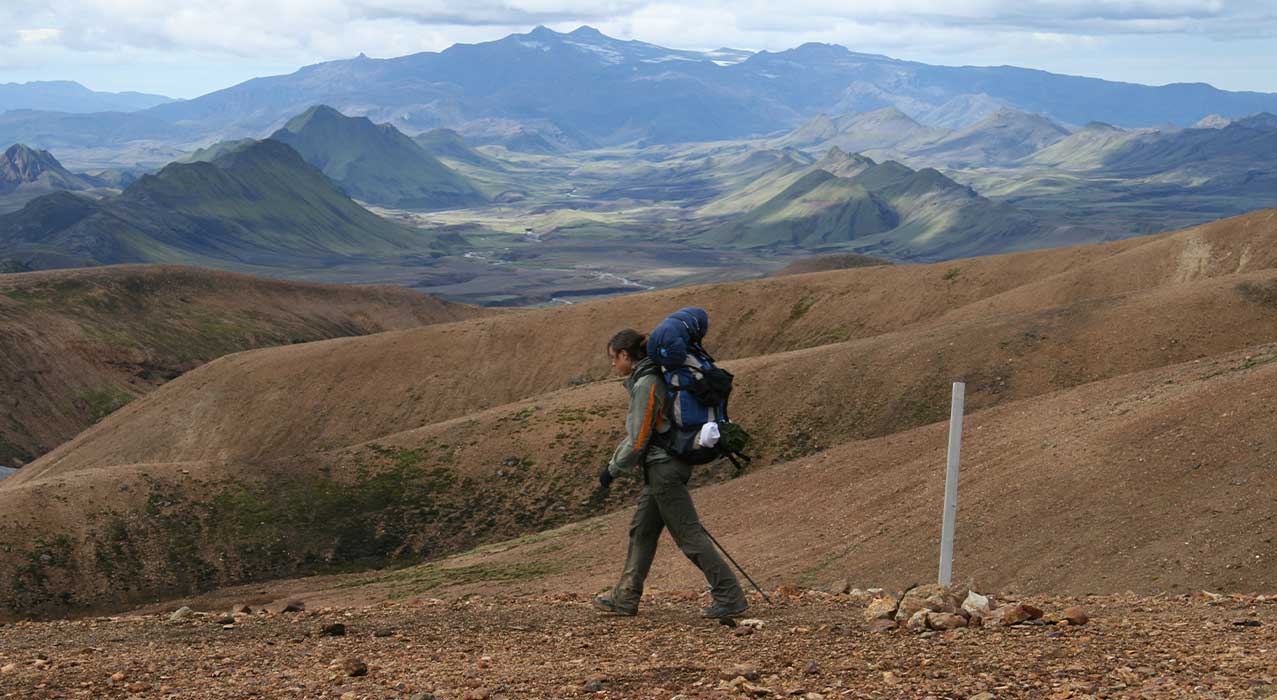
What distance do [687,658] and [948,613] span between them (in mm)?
2406

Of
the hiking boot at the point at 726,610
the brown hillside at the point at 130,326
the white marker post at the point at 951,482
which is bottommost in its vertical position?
the brown hillside at the point at 130,326

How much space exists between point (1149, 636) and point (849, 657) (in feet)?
7.93

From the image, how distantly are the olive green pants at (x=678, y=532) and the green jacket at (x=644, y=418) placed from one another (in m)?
0.20

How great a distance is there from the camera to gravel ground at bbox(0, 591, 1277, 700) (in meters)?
8.45

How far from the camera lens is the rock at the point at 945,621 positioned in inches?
401

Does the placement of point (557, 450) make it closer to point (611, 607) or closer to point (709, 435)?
point (611, 607)

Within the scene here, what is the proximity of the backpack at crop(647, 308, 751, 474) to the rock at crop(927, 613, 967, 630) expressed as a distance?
226cm

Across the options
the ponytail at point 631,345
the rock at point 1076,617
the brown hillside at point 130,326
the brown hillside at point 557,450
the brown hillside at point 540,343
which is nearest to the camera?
the rock at point 1076,617

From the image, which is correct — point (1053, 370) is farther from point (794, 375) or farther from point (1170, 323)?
point (794, 375)

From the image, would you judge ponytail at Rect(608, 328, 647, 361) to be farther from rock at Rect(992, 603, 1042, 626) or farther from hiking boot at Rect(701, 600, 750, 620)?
rock at Rect(992, 603, 1042, 626)

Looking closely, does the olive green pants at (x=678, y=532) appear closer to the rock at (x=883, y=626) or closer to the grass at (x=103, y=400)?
the rock at (x=883, y=626)

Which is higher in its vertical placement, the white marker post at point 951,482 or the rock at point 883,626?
the white marker post at point 951,482

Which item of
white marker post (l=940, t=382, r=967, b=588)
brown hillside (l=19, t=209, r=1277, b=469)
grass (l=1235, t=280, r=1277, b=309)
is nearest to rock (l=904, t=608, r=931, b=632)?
white marker post (l=940, t=382, r=967, b=588)

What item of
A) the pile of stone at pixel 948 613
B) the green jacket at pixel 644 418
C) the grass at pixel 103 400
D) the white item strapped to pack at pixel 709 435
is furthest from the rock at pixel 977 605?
the grass at pixel 103 400
